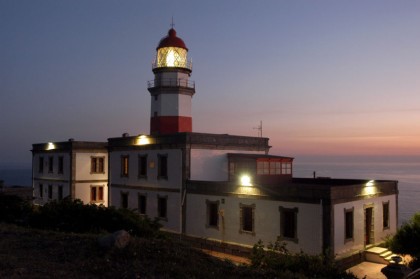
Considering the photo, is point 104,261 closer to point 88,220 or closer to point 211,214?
point 88,220

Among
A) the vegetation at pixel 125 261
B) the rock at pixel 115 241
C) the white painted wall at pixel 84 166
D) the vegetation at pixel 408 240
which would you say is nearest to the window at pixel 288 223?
the vegetation at pixel 408 240

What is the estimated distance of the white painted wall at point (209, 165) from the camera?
27.7m

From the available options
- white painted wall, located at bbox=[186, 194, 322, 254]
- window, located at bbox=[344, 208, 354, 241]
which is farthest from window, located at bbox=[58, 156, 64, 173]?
window, located at bbox=[344, 208, 354, 241]

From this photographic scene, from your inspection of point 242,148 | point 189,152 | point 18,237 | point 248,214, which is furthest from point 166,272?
point 242,148

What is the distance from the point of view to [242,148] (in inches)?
1203

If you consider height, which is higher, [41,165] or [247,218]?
[41,165]

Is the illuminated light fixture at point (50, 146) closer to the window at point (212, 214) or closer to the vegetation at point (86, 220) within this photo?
the window at point (212, 214)

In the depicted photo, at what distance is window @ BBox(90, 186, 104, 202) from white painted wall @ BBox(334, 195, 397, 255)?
79.7 ft

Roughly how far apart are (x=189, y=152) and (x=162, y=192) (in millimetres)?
3666

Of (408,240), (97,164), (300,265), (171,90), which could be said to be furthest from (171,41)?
(300,265)

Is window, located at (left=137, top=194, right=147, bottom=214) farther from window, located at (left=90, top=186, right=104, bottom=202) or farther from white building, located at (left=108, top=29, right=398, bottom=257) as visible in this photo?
window, located at (left=90, top=186, right=104, bottom=202)

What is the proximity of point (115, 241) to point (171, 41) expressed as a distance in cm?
2635

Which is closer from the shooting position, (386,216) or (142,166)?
(386,216)

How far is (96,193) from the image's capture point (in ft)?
127
